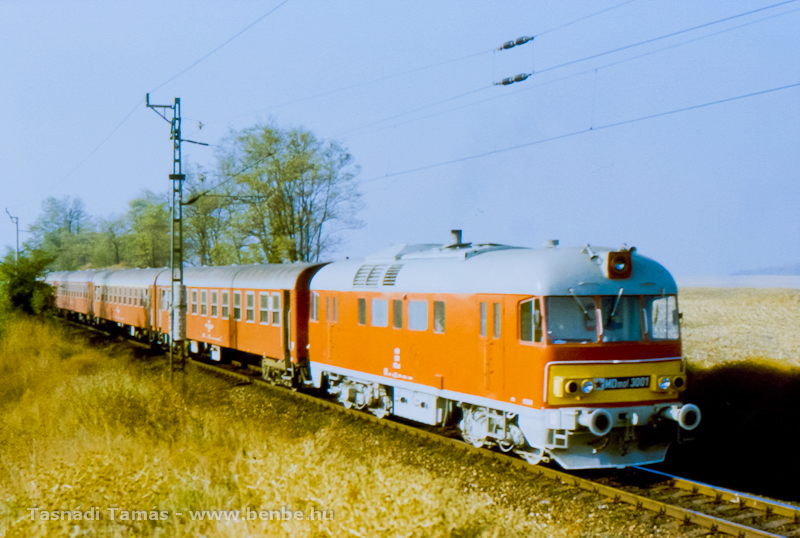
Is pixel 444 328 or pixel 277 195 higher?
pixel 277 195

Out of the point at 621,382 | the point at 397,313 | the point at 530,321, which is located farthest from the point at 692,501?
the point at 397,313

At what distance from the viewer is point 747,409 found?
495 inches

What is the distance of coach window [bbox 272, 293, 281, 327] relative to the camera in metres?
17.4

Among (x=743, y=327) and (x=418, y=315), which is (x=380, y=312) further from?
(x=743, y=327)

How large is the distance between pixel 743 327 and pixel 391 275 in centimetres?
1516

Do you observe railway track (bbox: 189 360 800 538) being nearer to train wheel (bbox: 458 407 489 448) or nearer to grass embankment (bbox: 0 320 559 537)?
train wheel (bbox: 458 407 489 448)

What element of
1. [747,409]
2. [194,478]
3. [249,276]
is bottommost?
[747,409]

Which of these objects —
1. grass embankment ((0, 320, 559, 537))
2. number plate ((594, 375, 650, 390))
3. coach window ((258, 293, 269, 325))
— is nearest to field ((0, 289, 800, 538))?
grass embankment ((0, 320, 559, 537))

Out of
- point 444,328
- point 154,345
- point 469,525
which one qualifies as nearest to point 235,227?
point 154,345

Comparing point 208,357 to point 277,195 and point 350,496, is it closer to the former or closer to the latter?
point 277,195

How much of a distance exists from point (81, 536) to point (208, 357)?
788 inches

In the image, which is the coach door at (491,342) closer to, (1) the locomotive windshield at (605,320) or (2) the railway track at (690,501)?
(1) the locomotive windshield at (605,320)

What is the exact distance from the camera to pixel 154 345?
28.5 metres

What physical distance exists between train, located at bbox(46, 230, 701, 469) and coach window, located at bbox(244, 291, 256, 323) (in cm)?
462
